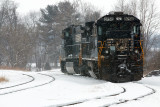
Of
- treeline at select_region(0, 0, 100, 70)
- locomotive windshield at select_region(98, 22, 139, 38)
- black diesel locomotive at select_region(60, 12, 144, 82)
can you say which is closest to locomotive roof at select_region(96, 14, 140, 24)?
black diesel locomotive at select_region(60, 12, 144, 82)

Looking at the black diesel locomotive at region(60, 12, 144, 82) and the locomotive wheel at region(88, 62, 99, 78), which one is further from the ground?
the black diesel locomotive at region(60, 12, 144, 82)

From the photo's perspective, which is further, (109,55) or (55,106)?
(109,55)

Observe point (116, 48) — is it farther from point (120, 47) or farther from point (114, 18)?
point (114, 18)

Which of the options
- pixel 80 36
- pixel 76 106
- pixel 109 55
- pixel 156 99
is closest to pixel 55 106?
pixel 76 106

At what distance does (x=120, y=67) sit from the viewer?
12219mm

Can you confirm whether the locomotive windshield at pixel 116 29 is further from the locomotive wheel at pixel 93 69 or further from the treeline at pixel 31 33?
the treeline at pixel 31 33

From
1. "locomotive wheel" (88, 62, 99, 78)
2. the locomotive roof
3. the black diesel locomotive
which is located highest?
the locomotive roof

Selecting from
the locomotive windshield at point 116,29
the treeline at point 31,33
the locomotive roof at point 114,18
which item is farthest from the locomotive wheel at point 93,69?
the treeline at point 31,33

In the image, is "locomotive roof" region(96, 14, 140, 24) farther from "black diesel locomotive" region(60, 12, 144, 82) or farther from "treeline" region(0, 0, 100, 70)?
"treeline" region(0, 0, 100, 70)

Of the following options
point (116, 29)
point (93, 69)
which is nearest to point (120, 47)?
point (116, 29)

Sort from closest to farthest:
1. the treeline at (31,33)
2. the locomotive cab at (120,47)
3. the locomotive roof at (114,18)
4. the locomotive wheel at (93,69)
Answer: the locomotive cab at (120,47) < the locomotive roof at (114,18) < the locomotive wheel at (93,69) < the treeline at (31,33)

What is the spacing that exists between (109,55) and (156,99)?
479cm

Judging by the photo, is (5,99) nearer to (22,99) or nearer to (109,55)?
(22,99)

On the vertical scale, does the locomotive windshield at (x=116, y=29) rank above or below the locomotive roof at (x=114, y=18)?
below
